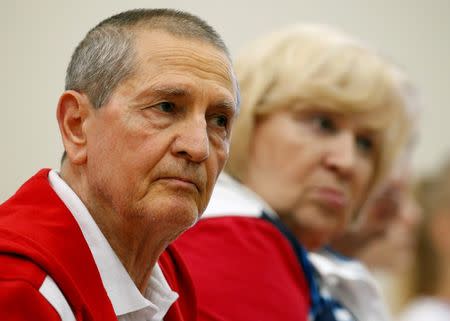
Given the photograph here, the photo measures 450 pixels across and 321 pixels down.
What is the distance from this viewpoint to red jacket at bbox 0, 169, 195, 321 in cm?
95

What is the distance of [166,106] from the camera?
111 centimetres

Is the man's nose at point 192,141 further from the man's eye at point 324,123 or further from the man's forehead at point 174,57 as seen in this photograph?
the man's eye at point 324,123

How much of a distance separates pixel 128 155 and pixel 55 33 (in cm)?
117

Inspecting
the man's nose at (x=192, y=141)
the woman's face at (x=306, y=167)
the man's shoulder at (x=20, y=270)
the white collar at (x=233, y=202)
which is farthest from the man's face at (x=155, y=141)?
the woman's face at (x=306, y=167)

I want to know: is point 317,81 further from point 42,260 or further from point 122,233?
point 42,260

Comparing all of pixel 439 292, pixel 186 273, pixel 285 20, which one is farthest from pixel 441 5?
pixel 186 273

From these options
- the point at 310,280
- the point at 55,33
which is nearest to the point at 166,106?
the point at 310,280

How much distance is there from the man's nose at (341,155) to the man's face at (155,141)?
0.85 meters

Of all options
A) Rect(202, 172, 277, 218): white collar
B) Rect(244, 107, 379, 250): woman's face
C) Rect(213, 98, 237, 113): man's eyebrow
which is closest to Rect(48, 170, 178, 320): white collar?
Rect(213, 98, 237, 113): man's eyebrow

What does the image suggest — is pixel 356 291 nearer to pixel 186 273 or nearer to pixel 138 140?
pixel 186 273

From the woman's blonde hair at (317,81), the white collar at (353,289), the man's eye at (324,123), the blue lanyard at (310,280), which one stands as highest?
the woman's blonde hair at (317,81)

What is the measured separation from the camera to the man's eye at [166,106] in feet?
3.63

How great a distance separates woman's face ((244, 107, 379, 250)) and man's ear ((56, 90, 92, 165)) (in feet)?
2.79

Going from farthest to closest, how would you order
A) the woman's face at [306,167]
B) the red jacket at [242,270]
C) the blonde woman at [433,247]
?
the blonde woman at [433,247] < the woman's face at [306,167] < the red jacket at [242,270]
